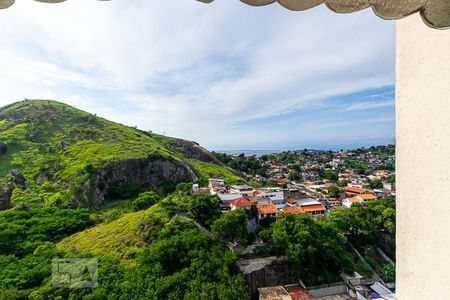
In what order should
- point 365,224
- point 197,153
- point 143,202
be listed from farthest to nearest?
1. point 197,153
2. point 143,202
3. point 365,224

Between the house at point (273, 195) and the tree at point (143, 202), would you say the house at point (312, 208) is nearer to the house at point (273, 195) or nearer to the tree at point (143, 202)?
the house at point (273, 195)

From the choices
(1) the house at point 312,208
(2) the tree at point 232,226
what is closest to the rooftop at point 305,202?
(1) the house at point 312,208

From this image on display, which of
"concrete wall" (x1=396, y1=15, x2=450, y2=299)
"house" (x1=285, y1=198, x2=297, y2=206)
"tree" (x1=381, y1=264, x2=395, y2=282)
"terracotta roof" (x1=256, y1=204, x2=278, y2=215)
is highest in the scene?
"concrete wall" (x1=396, y1=15, x2=450, y2=299)

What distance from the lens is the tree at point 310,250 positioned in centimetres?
1270

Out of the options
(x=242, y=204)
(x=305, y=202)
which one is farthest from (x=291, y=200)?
(x=242, y=204)

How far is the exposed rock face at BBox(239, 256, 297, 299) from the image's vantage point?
41.1 ft

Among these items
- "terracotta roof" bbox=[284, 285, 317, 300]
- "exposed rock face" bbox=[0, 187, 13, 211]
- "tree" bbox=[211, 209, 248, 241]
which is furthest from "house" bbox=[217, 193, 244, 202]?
"exposed rock face" bbox=[0, 187, 13, 211]

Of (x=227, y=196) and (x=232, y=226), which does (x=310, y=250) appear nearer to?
(x=232, y=226)

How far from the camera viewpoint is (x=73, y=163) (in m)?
29.1

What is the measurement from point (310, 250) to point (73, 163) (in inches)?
1210

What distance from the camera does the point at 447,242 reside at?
0.91m

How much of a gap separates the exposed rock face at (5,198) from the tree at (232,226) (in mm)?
23207

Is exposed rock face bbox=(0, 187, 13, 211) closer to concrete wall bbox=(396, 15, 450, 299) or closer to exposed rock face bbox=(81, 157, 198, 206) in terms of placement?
exposed rock face bbox=(81, 157, 198, 206)

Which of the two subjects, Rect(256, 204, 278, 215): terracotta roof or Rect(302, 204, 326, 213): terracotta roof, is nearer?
Rect(256, 204, 278, 215): terracotta roof
